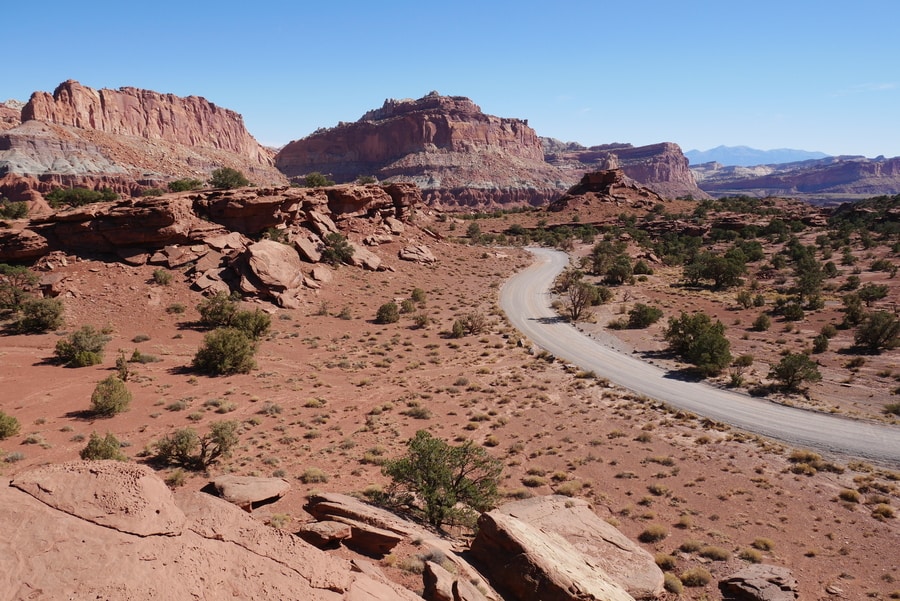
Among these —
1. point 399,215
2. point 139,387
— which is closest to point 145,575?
point 139,387

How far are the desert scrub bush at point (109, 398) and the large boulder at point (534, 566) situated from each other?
15.9m

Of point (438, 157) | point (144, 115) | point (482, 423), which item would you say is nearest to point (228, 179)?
point (482, 423)

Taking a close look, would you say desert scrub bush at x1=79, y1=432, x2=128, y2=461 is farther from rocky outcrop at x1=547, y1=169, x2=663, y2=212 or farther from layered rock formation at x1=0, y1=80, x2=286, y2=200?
rocky outcrop at x1=547, y1=169, x2=663, y2=212

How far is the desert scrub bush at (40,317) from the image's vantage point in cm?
2605

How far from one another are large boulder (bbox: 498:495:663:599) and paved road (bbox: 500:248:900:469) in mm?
12268

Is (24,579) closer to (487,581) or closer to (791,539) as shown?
(487,581)

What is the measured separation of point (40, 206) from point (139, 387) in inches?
1650

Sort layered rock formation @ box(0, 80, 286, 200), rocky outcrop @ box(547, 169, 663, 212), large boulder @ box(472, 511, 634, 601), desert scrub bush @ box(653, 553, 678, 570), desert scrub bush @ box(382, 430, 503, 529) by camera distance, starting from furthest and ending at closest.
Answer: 1. rocky outcrop @ box(547, 169, 663, 212)
2. layered rock formation @ box(0, 80, 286, 200)
3. desert scrub bush @ box(382, 430, 503, 529)
4. desert scrub bush @ box(653, 553, 678, 570)
5. large boulder @ box(472, 511, 634, 601)

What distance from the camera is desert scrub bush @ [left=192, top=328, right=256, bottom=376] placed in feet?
78.2

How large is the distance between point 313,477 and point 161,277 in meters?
25.7

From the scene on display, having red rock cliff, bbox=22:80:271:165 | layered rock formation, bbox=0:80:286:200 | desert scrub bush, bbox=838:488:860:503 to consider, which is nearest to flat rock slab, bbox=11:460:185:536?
desert scrub bush, bbox=838:488:860:503

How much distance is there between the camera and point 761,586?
11.1m

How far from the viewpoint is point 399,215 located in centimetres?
6762

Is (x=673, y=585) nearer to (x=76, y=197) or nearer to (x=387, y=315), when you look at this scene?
(x=387, y=315)
